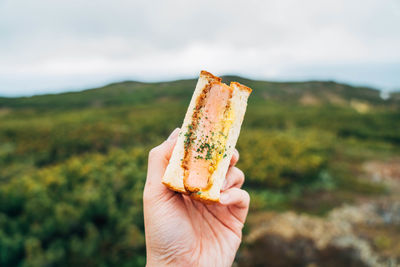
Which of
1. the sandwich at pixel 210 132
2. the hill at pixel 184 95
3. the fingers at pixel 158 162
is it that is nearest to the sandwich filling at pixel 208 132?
the sandwich at pixel 210 132

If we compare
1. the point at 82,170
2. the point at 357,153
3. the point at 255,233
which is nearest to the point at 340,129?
the point at 357,153

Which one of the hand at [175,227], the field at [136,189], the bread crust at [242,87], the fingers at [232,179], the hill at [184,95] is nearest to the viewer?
the hand at [175,227]

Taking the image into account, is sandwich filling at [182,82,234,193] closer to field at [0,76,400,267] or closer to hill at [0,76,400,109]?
field at [0,76,400,267]

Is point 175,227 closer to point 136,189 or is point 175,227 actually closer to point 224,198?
point 224,198

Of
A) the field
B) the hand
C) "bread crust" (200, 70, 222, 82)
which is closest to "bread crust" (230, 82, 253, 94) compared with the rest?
"bread crust" (200, 70, 222, 82)

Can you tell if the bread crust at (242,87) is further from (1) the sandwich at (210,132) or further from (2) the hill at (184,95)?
(2) the hill at (184,95)
